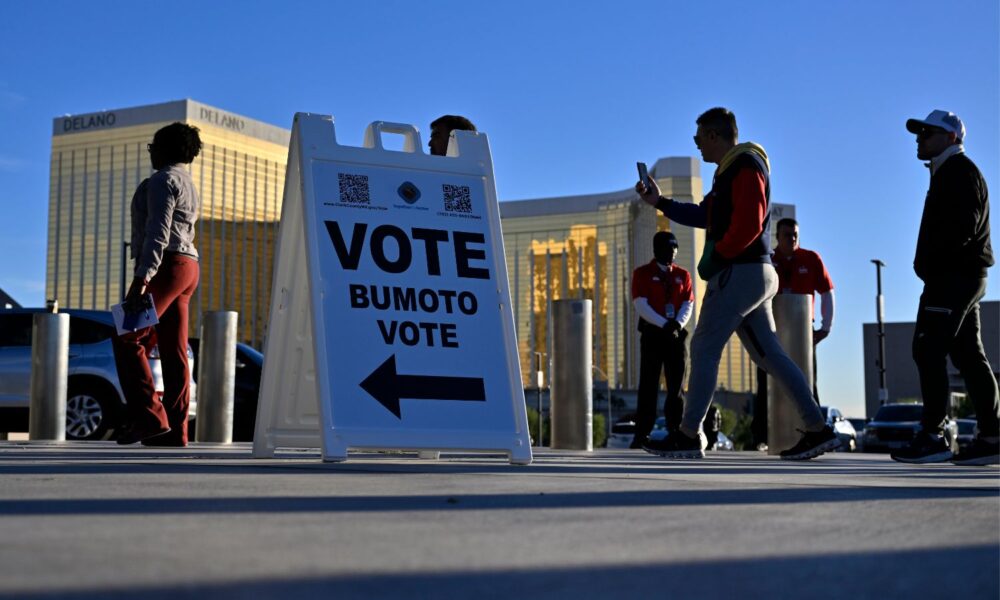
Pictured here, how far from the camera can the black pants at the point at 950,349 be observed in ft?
25.7

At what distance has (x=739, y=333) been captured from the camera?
797cm

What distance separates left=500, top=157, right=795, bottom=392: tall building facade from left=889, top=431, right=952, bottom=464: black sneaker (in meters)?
126

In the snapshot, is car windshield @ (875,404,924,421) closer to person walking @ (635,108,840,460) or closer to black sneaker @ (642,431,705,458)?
black sneaker @ (642,431,705,458)

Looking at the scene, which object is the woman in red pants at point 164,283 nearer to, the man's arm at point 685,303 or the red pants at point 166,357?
the red pants at point 166,357

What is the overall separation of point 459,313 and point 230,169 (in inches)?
5518

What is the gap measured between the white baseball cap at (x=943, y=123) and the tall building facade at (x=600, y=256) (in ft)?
412

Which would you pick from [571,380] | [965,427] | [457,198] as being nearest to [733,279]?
[457,198]

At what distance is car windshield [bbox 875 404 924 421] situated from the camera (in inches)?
1499

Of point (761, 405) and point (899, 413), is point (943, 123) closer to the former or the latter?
point (761, 405)

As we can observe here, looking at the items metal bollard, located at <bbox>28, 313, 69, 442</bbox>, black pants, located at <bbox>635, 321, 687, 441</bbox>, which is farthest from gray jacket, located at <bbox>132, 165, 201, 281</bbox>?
metal bollard, located at <bbox>28, 313, 69, 442</bbox>

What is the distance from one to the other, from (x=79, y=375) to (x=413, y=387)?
9.41m

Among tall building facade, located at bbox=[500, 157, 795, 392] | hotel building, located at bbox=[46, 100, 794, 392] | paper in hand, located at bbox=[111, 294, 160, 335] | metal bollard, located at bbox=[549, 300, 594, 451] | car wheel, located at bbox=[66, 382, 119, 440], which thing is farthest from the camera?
tall building facade, located at bbox=[500, 157, 795, 392]

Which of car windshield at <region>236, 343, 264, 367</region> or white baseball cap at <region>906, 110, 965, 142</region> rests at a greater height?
white baseball cap at <region>906, 110, 965, 142</region>

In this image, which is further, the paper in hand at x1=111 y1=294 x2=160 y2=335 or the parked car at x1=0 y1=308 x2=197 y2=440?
the parked car at x1=0 y1=308 x2=197 y2=440
